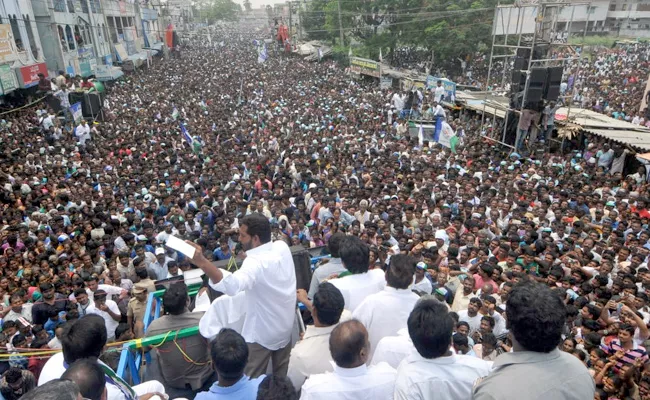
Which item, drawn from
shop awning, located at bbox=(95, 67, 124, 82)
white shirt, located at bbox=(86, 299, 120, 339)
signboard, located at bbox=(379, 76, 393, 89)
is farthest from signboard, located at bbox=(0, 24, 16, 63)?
signboard, located at bbox=(379, 76, 393, 89)

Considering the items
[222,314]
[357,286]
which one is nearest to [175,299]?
[222,314]

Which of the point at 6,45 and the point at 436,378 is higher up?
the point at 6,45

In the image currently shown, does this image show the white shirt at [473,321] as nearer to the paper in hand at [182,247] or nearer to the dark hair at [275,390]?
the dark hair at [275,390]

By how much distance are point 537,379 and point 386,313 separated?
1150 millimetres

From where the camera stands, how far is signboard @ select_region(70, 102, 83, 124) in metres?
14.2

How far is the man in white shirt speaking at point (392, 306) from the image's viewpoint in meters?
2.69

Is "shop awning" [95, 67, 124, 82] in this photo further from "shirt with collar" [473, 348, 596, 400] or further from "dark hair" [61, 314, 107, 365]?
"shirt with collar" [473, 348, 596, 400]

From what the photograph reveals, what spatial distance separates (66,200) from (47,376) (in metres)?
6.75

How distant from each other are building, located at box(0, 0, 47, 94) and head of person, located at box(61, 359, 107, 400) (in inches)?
612

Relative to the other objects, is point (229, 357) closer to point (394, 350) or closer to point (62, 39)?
point (394, 350)

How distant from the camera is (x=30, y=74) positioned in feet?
52.2

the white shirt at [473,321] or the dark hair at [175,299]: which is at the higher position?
the dark hair at [175,299]

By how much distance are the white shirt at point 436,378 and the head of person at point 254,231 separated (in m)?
1.09

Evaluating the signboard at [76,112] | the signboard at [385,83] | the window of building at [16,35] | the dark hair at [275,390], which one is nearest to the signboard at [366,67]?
the signboard at [385,83]
